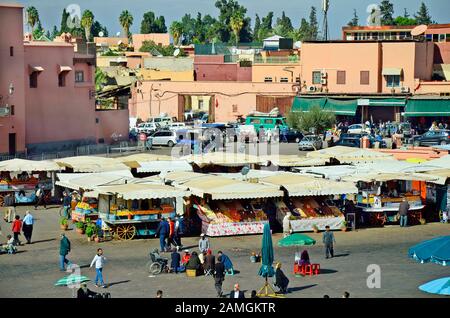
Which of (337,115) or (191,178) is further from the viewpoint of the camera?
(337,115)

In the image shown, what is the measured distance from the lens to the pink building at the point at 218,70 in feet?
269

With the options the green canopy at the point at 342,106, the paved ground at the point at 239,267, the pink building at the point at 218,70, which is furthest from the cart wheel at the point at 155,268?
the pink building at the point at 218,70

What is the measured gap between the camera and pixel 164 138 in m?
60.8

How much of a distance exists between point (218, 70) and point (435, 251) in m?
58.5

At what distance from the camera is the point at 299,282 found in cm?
2650

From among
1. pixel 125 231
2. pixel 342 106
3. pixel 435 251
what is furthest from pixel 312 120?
pixel 435 251

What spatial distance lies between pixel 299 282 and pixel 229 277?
1.72 meters

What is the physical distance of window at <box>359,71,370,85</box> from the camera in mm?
70062

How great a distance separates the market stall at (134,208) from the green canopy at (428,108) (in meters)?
36.3

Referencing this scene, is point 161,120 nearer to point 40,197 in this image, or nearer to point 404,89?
point 404,89

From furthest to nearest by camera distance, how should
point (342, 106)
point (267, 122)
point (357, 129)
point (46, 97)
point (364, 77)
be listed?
1. point (364, 77)
2. point (342, 106)
3. point (267, 122)
4. point (357, 129)
5. point (46, 97)

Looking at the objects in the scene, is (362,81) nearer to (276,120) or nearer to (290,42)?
(276,120)

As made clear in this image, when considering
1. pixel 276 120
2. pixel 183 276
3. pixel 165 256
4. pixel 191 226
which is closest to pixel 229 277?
pixel 183 276

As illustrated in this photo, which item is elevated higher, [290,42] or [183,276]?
[290,42]
